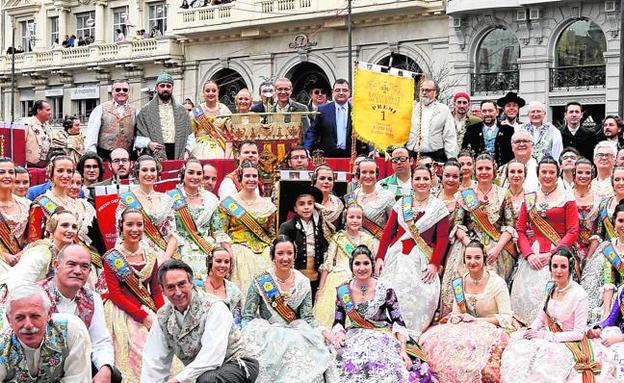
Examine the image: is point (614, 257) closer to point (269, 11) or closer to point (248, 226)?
point (248, 226)

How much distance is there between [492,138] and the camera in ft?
38.2

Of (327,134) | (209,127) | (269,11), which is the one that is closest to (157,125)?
(209,127)

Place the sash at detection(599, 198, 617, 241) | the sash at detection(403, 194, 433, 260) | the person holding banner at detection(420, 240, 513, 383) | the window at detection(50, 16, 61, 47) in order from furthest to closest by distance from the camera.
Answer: the window at detection(50, 16, 61, 47) < the sash at detection(403, 194, 433, 260) < the sash at detection(599, 198, 617, 241) < the person holding banner at detection(420, 240, 513, 383)

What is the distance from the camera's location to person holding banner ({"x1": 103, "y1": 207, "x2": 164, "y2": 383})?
27.6 feet

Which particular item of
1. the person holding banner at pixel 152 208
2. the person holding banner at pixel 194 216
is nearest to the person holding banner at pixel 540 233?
the person holding banner at pixel 194 216

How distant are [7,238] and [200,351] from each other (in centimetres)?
284

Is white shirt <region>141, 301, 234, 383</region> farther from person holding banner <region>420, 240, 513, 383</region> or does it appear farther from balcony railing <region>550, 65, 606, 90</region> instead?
balcony railing <region>550, 65, 606, 90</region>

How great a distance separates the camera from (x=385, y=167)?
11.6 m

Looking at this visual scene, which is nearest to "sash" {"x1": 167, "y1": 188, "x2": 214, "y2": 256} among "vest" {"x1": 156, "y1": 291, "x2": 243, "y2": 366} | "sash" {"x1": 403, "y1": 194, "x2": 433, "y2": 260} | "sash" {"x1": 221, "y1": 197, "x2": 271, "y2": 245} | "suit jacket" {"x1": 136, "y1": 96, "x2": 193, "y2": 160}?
"sash" {"x1": 221, "y1": 197, "x2": 271, "y2": 245}

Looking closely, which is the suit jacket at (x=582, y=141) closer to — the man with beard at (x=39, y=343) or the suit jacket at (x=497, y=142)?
the suit jacket at (x=497, y=142)

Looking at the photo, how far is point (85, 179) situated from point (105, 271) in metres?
1.55

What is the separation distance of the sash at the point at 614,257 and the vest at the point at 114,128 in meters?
5.26

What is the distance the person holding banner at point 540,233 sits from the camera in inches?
368

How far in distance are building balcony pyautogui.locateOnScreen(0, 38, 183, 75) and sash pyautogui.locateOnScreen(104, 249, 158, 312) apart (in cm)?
2745
